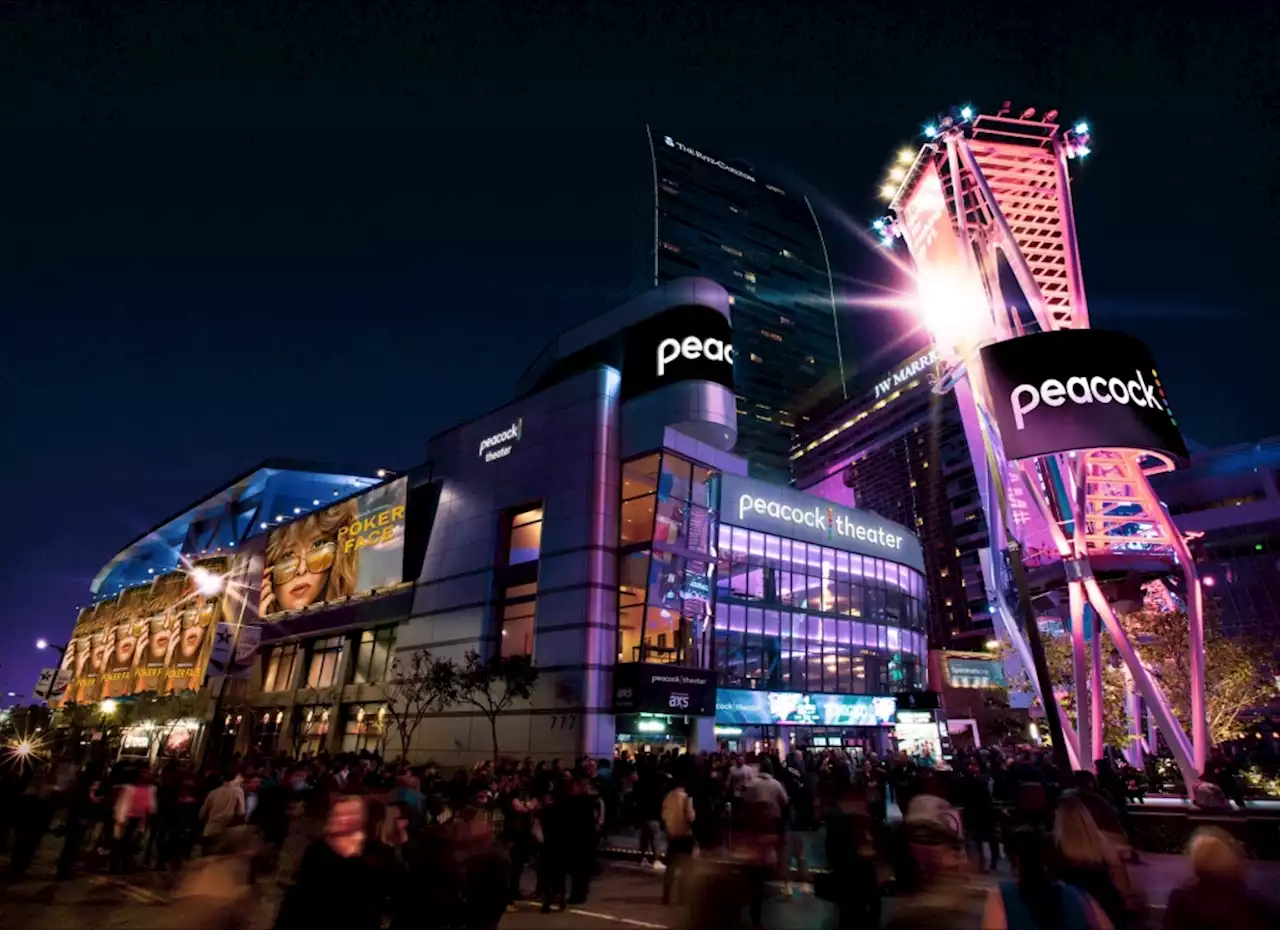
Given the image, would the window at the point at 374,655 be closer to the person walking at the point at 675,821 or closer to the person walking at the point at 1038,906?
the person walking at the point at 675,821

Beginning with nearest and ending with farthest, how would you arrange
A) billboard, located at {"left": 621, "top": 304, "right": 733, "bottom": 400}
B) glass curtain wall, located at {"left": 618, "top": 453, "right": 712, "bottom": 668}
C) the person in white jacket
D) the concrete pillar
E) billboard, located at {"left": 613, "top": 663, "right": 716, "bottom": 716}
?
the person in white jacket < billboard, located at {"left": 613, "top": 663, "right": 716, "bottom": 716} < glass curtain wall, located at {"left": 618, "top": 453, "right": 712, "bottom": 668} < the concrete pillar < billboard, located at {"left": 621, "top": 304, "right": 733, "bottom": 400}

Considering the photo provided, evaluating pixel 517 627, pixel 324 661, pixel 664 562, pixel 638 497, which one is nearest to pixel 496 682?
pixel 517 627

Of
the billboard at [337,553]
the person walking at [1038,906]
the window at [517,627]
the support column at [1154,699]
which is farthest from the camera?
the billboard at [337,553]

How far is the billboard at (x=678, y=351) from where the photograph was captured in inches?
1257

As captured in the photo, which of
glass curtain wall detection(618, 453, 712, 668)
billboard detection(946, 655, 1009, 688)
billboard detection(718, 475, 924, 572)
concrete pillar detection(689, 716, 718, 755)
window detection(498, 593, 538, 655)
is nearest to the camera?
glass curtain wall detection(618, 453, 712, 668)

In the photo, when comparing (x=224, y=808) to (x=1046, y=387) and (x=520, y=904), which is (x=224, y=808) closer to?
(x=520, y=904)

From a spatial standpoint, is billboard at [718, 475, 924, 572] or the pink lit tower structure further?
billboard at [718, 475, 924, 572]

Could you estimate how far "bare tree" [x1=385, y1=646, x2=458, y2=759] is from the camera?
31219 mm

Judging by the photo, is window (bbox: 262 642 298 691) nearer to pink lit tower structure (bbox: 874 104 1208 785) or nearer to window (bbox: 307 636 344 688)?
window (bbox: 307 636 344 688)

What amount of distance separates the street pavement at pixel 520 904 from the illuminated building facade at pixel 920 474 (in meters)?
90.1

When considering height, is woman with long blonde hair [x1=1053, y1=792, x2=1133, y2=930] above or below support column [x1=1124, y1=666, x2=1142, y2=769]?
below

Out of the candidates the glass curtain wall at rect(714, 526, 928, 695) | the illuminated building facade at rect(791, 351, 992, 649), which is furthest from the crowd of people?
the illuminated building facade at rect(791, 351, 992, 649)

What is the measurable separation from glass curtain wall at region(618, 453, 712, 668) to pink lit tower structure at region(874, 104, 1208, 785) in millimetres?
12024

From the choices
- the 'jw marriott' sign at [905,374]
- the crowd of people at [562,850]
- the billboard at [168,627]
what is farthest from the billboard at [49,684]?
the 'jw marriott' sign at [905,374]
